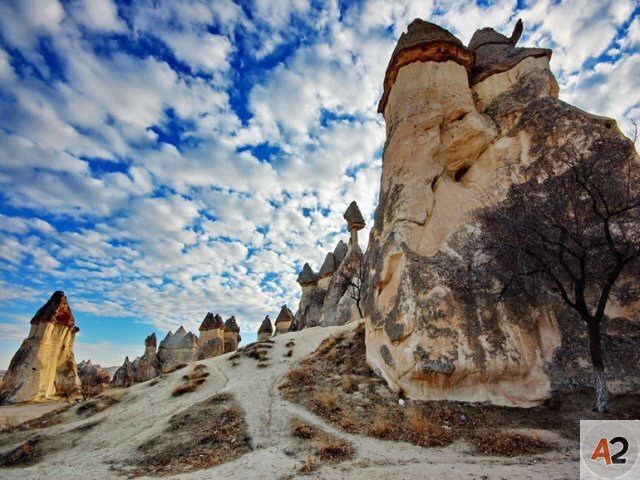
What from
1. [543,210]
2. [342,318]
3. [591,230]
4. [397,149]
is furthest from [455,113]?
[342,318]

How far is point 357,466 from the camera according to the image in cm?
575

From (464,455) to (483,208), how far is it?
790 cm

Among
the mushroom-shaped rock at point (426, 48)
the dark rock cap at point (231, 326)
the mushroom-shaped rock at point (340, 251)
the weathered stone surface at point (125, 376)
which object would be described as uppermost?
the mushroom-shaped rock at point (426, 48)

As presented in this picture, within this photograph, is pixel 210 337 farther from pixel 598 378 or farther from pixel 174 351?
pixel 598 378

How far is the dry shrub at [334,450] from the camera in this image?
6266 millimetres

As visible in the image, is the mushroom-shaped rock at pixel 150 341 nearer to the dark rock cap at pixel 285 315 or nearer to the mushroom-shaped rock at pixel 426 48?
the dark rock cap at pixel 285 315

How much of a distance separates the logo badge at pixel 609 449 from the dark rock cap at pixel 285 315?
29.7 m

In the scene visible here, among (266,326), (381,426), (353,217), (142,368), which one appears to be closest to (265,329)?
(266,326)

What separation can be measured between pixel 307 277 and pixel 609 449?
2862cm

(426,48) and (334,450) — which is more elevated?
(426,48)

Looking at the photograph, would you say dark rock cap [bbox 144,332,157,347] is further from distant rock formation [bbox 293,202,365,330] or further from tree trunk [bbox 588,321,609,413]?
tree trunk [bbox 588,321,609,413]

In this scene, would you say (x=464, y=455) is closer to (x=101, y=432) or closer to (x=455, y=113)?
(x=101, y=432)

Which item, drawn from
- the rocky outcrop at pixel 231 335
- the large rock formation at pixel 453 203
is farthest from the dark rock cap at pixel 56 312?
the large rock formation at pixel 453 203

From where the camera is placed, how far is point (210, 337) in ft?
104
